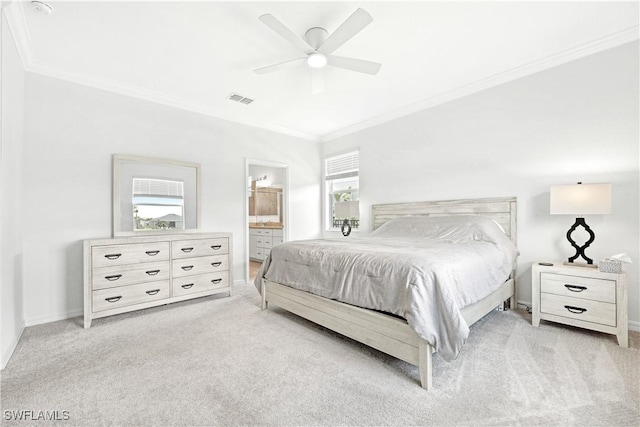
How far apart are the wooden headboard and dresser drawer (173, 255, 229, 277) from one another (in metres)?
2.41

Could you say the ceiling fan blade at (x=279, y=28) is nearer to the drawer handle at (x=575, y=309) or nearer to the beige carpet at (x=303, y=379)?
the beige carpet at (x=303, y=379)

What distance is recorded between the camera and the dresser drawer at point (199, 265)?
10.6 ft

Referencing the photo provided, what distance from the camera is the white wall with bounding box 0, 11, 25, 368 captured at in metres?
2.01

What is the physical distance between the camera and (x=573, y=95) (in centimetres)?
277

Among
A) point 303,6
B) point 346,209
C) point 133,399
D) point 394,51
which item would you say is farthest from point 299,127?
point 133,399

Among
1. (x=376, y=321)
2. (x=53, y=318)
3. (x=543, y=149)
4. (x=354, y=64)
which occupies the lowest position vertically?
(x=53, y=318)

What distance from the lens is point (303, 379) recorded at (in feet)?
5.76

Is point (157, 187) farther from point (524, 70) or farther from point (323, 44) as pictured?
point (524, 70)

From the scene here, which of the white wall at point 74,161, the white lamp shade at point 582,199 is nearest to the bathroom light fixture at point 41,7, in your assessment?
the white wall at point 74,161

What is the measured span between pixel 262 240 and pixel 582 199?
531 cm

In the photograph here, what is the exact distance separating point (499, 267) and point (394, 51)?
2255 mm

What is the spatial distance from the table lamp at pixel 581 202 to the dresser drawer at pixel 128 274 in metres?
3.99

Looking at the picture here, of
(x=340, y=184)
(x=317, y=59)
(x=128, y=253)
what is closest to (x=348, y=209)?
(x=340, y=184)

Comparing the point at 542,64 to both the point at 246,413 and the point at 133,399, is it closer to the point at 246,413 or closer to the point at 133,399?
the point at 246,413
